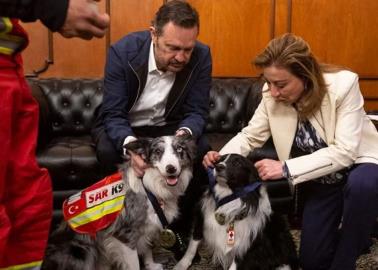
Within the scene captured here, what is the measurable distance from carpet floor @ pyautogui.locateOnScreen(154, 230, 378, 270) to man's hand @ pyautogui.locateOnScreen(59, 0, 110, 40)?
1915 mm

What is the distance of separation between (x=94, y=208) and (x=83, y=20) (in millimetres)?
1498

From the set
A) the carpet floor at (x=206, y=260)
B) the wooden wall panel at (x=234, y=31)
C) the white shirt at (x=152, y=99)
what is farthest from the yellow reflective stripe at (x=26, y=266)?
the wooden wall panel at (x=234, y=31)

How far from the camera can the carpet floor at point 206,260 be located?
244cm

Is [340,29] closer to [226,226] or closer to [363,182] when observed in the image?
[363,182]

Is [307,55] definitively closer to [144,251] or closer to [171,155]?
[171,155]

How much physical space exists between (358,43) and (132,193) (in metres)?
3.00

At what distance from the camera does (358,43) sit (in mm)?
4258

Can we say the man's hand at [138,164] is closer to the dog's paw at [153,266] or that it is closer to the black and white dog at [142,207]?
the black and white dog at [142,207]

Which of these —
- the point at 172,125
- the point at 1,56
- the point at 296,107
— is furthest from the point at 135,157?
the point at 1,56

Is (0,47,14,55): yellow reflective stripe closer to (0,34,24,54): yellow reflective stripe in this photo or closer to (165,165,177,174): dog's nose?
(0,34,24,54): yellow reflective stripe

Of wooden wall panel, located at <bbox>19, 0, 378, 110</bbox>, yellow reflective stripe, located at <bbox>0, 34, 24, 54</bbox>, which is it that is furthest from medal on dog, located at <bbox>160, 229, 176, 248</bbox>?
wooden wall panel, located at <bbox>19, 0, 378, 110</bbox>

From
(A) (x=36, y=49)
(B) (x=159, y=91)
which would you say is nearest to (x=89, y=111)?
(A) (x=36, y=49)

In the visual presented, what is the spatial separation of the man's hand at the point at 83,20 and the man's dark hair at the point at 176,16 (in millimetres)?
1542

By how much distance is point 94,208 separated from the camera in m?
2.12
